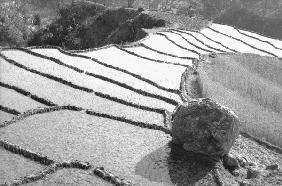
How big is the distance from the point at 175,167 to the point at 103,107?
5.09 metres

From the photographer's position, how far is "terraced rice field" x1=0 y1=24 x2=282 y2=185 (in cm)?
1188

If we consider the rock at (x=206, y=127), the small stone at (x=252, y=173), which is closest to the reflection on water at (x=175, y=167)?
the rock at (x=206, y=127)

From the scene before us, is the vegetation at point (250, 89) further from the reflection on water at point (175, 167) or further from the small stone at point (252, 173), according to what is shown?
the reflection on water at point (175, 167)

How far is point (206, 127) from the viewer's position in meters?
12.6

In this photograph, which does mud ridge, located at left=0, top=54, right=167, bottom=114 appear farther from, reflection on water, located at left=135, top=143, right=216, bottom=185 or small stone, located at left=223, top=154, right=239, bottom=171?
small stone, located at left=223, top=154, right=239, bottom=171

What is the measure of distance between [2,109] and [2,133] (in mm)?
2470

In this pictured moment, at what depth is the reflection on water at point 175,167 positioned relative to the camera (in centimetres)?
1170

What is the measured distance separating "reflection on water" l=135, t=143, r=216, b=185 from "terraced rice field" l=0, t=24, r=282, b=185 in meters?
0.03

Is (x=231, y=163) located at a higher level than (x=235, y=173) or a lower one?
higher

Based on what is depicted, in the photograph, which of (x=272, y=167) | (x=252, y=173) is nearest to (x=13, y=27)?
(x=272, y=167)

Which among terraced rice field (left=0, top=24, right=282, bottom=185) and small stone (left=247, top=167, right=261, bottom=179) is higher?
terraced rice field (left=0, top=24, right=282, bottom=185)

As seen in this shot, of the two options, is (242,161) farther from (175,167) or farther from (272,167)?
(175,167)

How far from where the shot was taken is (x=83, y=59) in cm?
2273

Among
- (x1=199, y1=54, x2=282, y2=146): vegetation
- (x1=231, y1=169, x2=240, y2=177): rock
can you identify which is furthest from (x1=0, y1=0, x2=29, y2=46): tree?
(x1=231, y1=169, x2=240, y2=177): rock
